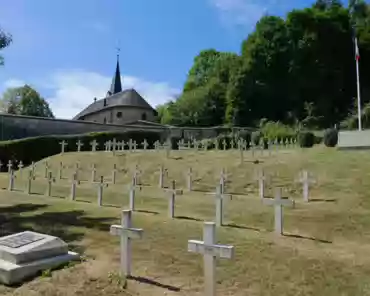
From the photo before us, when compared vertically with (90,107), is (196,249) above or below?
below

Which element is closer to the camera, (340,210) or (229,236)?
(229,236)

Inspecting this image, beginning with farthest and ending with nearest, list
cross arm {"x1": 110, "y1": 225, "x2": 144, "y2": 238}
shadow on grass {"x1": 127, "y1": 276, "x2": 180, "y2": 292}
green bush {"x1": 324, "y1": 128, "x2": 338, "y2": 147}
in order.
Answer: green bush {"x1": 324, "y1": 128, "x2": 338, "y2": 147} < cross arm {"x1": 110, "y1": 225, "x2": 144, "y2": 238} < shadow on grass {"x1": 127, "y1": 276, "x2": 180, "y2": 292}

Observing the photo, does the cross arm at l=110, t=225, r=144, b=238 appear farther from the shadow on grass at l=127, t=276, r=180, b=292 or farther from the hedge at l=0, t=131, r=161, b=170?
the hedge at l=0, t=131, r=161, b=170

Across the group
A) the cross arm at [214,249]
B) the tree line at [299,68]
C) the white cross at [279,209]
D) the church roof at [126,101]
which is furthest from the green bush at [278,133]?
the church roof at [126,101]

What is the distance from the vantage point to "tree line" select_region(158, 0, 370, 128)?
152 ft

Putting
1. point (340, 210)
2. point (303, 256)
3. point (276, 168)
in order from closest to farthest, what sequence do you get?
point (303, 256) < point (340, 210) < point (276, 168)

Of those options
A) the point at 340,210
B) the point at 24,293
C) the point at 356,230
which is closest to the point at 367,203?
the point at 340,210

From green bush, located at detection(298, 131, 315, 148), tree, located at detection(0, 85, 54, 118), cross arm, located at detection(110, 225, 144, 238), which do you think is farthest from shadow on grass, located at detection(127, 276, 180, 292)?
tree, located at detection(0, 85, 54, 118)

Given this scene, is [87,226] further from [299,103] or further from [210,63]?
[210,63]

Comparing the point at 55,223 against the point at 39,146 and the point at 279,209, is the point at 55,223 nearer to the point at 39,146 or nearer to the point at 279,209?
the point at 279,209

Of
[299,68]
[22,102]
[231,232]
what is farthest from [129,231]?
[22,102]

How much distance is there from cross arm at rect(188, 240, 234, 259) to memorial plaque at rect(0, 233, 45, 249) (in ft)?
7.35

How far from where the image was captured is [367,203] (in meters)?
9.57

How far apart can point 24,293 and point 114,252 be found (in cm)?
165
